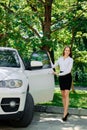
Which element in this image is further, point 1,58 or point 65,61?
point 65,61

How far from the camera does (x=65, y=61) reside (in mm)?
9656

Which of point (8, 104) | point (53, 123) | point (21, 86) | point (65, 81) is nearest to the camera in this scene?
point (8, 104)

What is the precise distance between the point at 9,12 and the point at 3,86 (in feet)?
25.4

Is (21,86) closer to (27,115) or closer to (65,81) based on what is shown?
(27,115)

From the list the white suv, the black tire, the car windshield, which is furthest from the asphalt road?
the car windshield

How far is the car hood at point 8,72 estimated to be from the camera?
25.4 ft

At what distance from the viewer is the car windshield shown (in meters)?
8.88

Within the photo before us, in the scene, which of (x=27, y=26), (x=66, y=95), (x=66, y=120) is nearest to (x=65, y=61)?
(x=66, y=95)

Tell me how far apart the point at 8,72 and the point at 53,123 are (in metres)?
1.84

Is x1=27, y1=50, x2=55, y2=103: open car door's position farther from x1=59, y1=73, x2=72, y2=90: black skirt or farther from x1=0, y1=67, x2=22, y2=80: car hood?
x1=0, y1=67, x2=22, y2=80: car hood

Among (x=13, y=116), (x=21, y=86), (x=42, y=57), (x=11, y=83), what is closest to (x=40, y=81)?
(x=42, y=57)

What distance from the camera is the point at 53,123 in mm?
9031

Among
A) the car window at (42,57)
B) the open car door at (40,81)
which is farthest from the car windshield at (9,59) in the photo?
the car window at (42,57)

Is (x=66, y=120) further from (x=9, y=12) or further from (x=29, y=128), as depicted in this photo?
(x=9, y=12)
